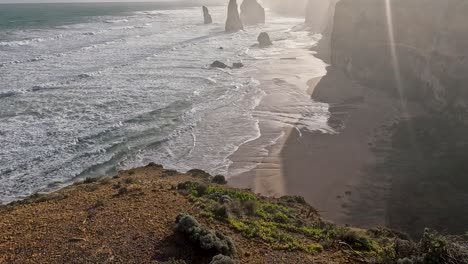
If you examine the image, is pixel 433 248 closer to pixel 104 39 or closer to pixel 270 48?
pixel 270 48

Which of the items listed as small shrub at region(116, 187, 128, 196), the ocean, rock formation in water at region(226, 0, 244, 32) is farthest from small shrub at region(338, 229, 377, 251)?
rock formation in water at region(226, 0, 244, 32)

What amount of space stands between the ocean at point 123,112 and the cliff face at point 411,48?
232 inches

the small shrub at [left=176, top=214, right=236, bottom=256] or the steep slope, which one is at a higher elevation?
the small shrub at [left=176, top=214, right=236, bottom=256]

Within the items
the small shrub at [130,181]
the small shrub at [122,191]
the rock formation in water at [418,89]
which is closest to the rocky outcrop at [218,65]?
the rock formation in water at [418,89]

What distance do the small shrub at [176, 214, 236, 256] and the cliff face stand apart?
21.5 meters

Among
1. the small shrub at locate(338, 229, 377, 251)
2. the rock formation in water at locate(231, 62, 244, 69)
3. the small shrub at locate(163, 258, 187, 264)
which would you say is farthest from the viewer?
the rock formation in water at locate(231, 62, 244, 69)

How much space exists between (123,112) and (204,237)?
19086 millimetres

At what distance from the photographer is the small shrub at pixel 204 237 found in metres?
8.91

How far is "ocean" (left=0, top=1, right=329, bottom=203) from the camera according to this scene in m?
Answer: 19.1

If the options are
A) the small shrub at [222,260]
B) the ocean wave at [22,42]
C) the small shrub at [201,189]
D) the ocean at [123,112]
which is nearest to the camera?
the small shrub at [222,260]

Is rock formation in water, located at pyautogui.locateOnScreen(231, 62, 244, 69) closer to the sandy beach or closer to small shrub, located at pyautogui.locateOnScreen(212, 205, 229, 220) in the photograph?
the sandy beach

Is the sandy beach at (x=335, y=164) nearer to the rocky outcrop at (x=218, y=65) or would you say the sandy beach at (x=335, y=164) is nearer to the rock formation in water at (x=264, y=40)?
the rocky outcrop at (x=218, y=65)

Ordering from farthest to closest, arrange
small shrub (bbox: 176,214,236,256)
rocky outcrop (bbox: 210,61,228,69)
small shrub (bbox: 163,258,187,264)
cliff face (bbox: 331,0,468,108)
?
rocky outcrop (bbox: 210,61,228,69) < cliff face (bbox: 331,0,468,108) < small shrub (bbox: 176,214,236,256) < small shrub (bbox: 163,258,187,264)

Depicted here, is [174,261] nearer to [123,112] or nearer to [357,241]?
[357,241]
